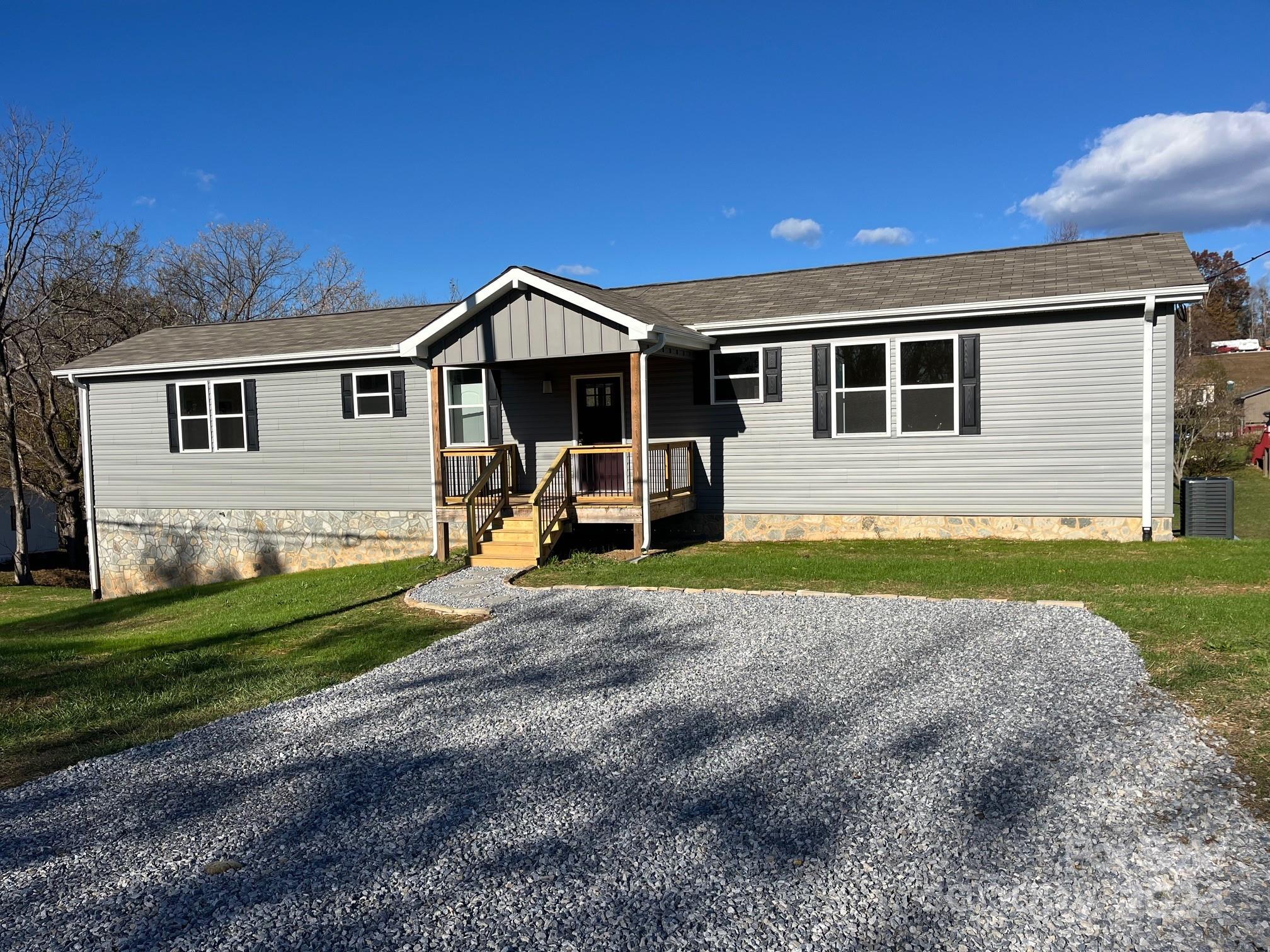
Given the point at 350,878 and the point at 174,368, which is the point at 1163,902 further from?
the point at 174,368

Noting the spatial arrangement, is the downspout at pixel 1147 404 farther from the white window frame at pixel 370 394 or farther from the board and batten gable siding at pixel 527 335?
the white window frame at pixel 370 394

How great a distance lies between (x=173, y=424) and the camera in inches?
645

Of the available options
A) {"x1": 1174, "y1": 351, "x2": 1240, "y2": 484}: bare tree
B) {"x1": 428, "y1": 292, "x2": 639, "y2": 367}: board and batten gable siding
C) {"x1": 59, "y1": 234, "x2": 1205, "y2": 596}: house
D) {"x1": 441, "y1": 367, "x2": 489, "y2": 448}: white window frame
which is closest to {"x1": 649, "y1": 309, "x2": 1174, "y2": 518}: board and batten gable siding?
{"x1": 59, "y1": 234, "x2": 1205, "y2": 596}: house

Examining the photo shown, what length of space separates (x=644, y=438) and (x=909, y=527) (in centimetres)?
391

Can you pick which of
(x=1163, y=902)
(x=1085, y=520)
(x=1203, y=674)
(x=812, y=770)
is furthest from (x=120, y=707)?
(x=1085, y=520)

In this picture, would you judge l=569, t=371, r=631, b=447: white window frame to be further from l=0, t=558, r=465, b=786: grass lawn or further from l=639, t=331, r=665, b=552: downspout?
l=0, t=558, r=465, b=786: grass lawn

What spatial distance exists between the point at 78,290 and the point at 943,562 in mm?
21928

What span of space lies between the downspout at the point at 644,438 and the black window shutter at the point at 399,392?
4.79 metres

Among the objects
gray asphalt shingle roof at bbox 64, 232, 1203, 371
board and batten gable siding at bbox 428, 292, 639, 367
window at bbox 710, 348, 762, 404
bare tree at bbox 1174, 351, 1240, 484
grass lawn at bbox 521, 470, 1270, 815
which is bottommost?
grass lawn at bbox 521, 470, 1270, 815

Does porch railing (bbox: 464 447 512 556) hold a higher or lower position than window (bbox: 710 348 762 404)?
lower

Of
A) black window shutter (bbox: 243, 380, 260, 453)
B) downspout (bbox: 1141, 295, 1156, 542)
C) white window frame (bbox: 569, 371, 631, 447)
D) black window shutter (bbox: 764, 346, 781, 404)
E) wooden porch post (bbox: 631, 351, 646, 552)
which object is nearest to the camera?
downspout (bbox: 1141, 295, 1156, 542)

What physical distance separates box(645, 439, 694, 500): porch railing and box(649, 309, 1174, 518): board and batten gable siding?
0.30 meters

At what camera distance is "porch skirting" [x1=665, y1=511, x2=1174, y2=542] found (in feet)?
38.7

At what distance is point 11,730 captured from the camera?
5781 mm
